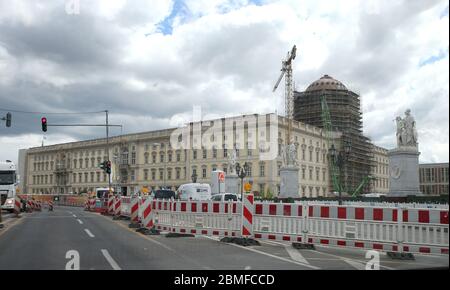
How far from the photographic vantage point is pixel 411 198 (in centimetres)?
3189

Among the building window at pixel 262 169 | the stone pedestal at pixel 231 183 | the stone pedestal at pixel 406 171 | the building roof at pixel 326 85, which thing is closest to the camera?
the stone pedestal at pixel 406 171

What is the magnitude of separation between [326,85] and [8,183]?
A: 247 feet

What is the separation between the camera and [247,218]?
47.7 feet

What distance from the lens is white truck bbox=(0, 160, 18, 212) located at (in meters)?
30.2

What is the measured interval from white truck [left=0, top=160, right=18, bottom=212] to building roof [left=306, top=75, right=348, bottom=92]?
73586mm

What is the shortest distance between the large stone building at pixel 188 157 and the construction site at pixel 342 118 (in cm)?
365

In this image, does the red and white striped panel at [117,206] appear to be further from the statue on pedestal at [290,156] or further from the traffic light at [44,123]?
the statue on pedestal at [290,156]

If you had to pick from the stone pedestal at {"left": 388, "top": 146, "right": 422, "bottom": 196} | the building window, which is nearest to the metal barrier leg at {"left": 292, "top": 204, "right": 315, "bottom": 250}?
the stone pedestal at {"left": 388, "top": 146, "right": 422, "bottom": 196}

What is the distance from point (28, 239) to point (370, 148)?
9474 centimetres

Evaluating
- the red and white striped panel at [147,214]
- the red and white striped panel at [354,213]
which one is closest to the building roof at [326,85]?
the red and white striped panel at [147,214]

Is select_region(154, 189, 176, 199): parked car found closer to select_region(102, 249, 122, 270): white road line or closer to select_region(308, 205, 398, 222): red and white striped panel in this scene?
select_region(308, 205, 398, 222): red and white striped panel

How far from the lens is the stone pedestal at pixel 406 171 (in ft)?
113

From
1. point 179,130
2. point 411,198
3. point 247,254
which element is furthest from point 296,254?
point 179,130

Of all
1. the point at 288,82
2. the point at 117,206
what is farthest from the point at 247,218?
the point at 288,82
